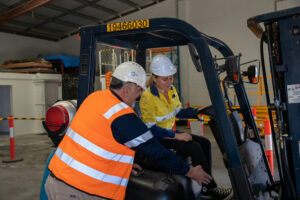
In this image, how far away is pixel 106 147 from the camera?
1.97 meters

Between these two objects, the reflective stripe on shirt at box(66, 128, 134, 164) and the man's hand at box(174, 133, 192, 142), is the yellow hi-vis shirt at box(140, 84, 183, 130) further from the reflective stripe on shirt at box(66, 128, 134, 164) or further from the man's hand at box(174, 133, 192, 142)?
the reflective stripe on shirt at box(66, 128, 134, 164)

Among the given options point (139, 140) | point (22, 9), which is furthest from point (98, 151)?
point (22, 9)

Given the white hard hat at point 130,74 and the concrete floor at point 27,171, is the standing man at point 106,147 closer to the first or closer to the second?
the white hard hat at point 130,74

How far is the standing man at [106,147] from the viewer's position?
1956mm

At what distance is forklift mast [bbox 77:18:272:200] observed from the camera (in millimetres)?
2119

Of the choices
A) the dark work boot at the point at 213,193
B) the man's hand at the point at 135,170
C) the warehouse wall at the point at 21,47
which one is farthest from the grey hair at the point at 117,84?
the warehouse wall at the point at 21,47

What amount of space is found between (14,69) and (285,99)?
42.4 ft

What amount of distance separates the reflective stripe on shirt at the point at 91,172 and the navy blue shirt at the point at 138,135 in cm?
27

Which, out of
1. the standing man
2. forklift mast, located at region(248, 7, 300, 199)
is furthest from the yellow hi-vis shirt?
forklift mast, located at region(248, 7, 300, 199)

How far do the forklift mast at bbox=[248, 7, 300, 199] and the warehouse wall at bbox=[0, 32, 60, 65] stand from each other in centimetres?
1683

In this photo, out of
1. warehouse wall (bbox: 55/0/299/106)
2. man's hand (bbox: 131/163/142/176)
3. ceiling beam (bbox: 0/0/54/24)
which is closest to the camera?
man's hand (bbox: 131/163/142/176)

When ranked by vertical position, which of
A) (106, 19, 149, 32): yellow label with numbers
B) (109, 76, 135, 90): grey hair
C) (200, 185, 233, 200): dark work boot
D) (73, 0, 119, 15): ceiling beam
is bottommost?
(200, 185, 233, 200): dark work boot

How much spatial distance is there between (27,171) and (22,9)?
29.0ft

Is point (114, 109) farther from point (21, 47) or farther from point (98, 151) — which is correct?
point (21, 47)
